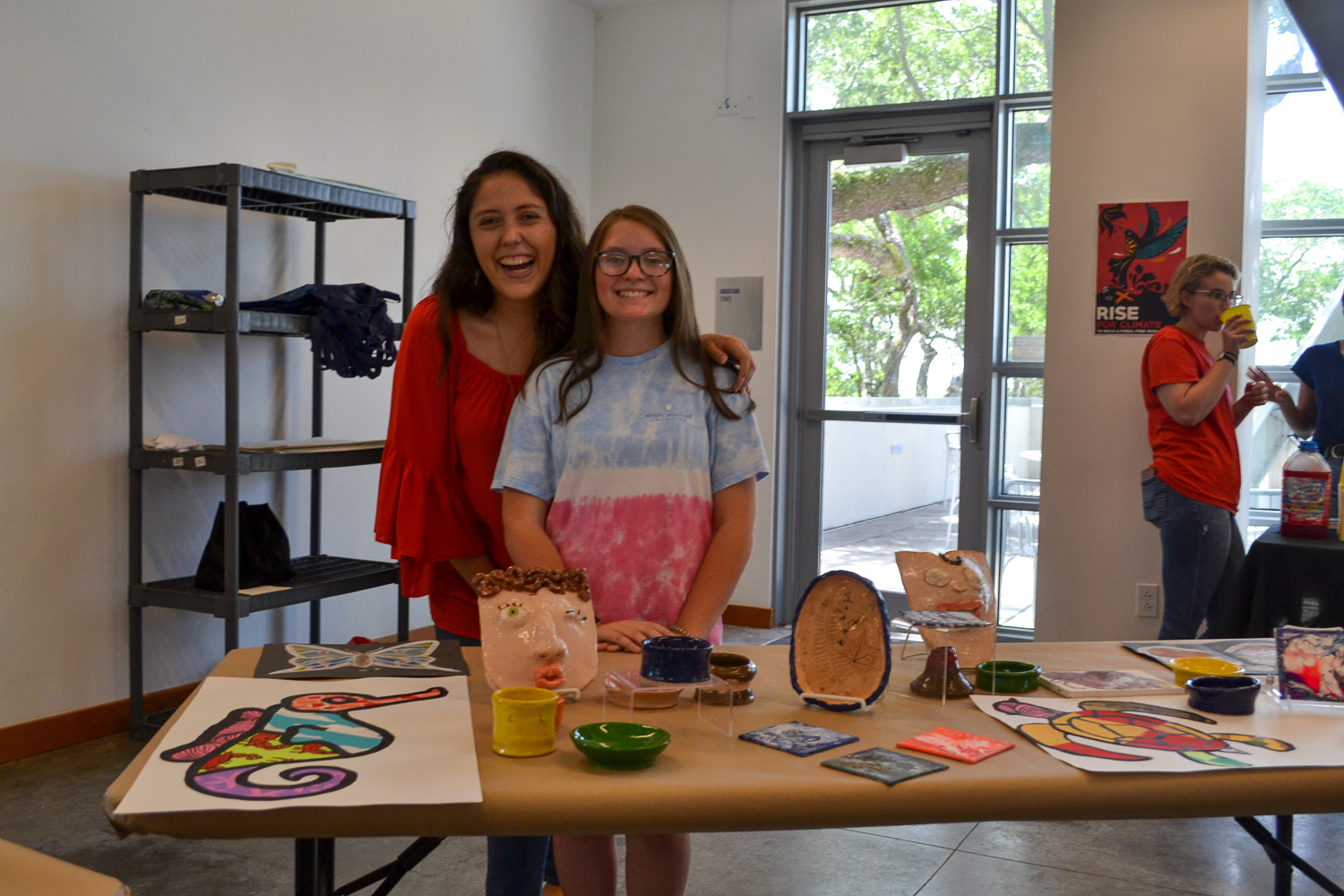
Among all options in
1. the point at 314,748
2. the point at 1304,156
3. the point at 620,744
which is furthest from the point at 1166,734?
the point at 1304,156

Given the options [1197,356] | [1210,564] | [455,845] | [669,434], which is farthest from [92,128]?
[1210,564]

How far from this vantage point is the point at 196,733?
1136 mm

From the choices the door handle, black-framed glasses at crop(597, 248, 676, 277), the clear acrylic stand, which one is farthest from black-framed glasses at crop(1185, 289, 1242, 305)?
the clear acrylic stand

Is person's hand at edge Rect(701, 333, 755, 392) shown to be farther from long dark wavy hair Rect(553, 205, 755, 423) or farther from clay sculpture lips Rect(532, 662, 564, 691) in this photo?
clay sculpture lips Rect(532, 662, 564, 691)

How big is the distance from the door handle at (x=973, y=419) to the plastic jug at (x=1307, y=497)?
6.40 ft

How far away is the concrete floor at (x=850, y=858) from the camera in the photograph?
7.73 feet

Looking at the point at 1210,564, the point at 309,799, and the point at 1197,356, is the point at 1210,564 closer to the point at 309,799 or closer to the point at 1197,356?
the point at 1197,356

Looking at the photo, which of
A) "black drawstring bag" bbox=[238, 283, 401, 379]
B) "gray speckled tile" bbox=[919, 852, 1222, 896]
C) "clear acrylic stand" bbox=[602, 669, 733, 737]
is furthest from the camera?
"black drawstring bag" bbox=[238, 283, 401, 379]

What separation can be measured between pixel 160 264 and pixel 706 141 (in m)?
2.63

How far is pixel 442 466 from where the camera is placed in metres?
1.67

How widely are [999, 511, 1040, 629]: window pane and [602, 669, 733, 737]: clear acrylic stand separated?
3634 mm

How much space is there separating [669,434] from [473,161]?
10.9ft

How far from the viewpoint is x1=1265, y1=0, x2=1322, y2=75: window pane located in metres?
4.05

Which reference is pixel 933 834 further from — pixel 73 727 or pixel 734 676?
pixel 73 727
